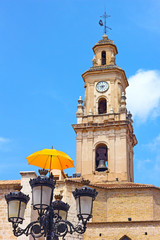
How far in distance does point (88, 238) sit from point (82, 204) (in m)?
15.9

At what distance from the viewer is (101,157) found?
35.8 meters

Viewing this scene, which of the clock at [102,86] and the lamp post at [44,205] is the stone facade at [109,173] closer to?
the clock at [102,86]

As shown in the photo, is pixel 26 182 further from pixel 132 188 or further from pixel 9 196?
pixel 9 196

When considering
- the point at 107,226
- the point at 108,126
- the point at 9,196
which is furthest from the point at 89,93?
the point at 9,196

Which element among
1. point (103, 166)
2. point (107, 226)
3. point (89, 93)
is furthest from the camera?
point (89, 93)

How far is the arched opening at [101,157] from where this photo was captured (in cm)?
3472

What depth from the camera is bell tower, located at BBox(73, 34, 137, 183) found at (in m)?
34.7

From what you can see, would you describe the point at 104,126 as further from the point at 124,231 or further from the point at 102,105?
the point at 124,231

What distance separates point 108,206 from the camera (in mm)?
27516

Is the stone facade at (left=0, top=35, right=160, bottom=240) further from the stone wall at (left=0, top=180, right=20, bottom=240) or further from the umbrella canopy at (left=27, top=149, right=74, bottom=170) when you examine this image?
the umbrella canopy at (left=27, top=149, right=74, bottom=170)

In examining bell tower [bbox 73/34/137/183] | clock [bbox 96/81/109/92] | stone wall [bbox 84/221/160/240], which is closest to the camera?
stone wall [bbox 84/221/160/240]

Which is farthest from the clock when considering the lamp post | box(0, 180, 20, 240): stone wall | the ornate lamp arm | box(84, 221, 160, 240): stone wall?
the lamp post

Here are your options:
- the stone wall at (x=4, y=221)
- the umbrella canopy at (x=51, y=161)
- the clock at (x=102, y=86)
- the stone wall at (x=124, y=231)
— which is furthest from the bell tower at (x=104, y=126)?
the umbrella canopy at (x=51, y=161)

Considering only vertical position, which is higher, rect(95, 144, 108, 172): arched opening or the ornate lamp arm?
rect(95, 144, 108, 172): arched opening
